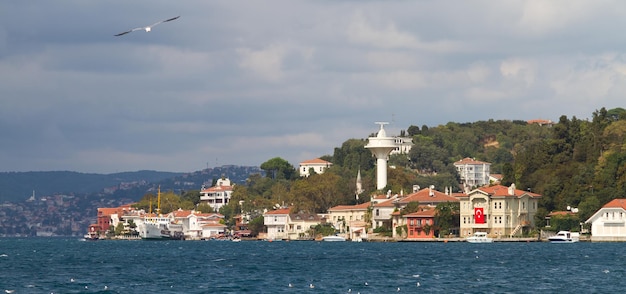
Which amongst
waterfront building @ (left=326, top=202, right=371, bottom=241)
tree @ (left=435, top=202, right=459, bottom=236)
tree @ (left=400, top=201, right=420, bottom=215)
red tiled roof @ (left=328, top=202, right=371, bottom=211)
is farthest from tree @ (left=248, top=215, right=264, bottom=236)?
tree @ (left=435, top=202, right=459, bottom=236)

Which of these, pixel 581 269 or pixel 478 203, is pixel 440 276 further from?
pixel 478 203

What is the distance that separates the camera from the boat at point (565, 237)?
118 meters

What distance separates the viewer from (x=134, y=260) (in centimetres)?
8938

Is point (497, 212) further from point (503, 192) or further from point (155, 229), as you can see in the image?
point (155, 229)

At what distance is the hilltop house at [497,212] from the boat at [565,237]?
28.5 ft

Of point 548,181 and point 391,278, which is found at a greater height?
point 548,181

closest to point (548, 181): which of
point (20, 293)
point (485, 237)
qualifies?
point (485, 237)

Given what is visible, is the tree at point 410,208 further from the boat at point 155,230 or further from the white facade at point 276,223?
the boat at point 155,230

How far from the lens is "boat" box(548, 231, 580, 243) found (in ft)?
388

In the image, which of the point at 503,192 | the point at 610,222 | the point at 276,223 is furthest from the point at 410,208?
the point at 276,223

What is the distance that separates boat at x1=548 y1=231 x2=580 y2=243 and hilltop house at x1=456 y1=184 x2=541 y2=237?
8.69 m

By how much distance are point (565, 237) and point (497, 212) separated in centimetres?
1212

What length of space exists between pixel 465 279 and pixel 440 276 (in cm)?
280

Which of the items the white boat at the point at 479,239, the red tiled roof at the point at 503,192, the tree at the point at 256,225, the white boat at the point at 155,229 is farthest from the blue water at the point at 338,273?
the white boat at the point at 155,229
